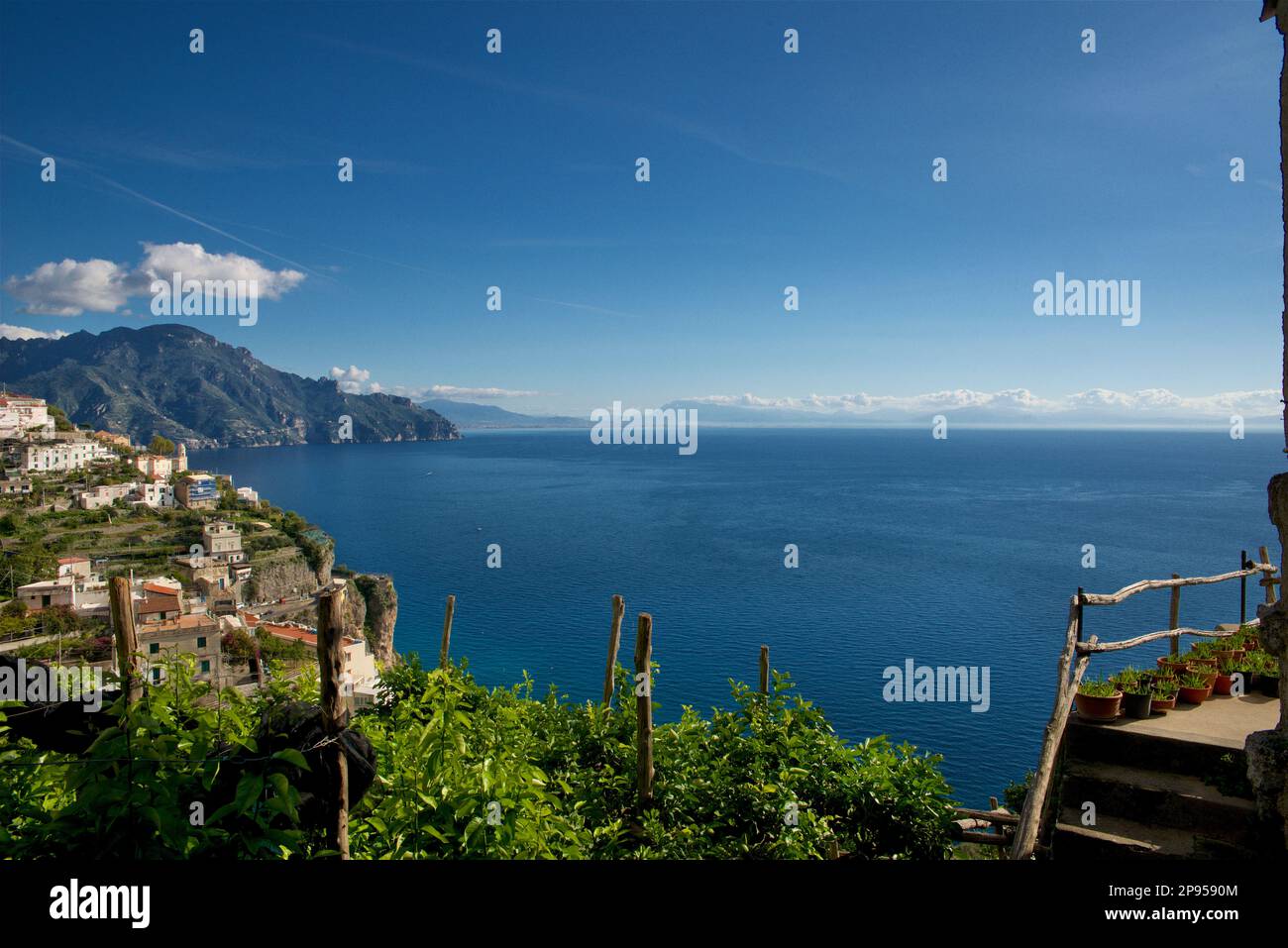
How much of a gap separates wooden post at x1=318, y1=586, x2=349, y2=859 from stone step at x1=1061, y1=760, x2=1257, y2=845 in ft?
15.1

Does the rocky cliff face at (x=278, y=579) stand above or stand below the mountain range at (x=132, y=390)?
below

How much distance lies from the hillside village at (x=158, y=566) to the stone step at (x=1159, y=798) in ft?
54.4

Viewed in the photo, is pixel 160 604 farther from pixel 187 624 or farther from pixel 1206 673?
pixel 1206 673

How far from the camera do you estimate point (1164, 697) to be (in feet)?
18.5

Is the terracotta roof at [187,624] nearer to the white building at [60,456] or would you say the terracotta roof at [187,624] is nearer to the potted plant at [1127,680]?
the potted plant at [1127,680]

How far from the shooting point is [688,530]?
2381 inches

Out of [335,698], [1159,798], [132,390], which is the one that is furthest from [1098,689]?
[132,390]

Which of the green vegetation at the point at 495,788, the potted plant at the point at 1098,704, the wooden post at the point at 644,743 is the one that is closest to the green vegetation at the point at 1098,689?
the potted plant at the point at 1098,704

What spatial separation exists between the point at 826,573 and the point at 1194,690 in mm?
41656

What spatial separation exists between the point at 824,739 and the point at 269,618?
44.8 meters

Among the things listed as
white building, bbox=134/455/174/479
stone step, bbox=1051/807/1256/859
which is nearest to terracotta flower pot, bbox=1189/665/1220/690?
stone step, bbox=1051/807/1256/859

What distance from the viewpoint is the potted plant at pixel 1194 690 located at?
19.1ft
